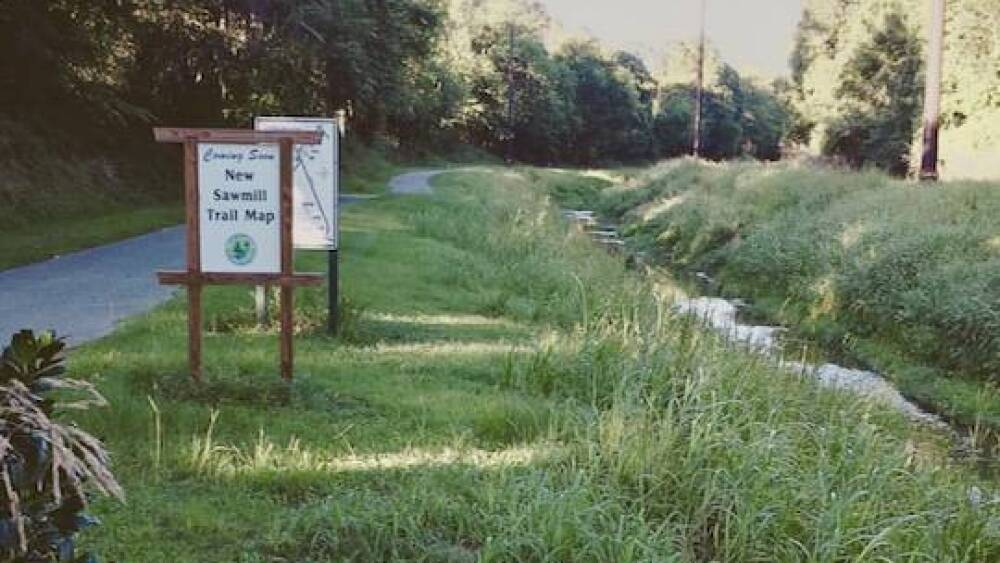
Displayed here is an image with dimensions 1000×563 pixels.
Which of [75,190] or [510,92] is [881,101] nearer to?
[75,190]

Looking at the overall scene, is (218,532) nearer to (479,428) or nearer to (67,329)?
(479,428)

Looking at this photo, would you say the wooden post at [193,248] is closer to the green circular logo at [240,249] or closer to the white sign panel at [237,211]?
the white sign panel at [237,211]

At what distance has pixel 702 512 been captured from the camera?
520 centimetres

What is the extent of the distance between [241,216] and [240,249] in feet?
0.76

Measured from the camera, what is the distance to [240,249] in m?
6.99

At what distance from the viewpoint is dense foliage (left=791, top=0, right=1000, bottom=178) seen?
28.0 meters

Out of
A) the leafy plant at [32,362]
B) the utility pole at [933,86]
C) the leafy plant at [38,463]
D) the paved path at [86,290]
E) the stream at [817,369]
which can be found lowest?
the stream at [817,369]

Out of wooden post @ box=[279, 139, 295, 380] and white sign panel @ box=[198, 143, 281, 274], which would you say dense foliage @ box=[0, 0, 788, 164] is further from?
wooden post @ box=[279, 139, 295, 380]

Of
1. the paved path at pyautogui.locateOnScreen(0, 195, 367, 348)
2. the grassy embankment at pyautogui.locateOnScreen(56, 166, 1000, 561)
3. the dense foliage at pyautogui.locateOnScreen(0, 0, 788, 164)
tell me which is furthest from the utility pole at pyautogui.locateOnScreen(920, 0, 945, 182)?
the paved path at pyautogui.locateOnScreen(0, 195, 367, 348)

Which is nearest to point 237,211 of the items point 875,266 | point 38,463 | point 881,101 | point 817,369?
point 38,463

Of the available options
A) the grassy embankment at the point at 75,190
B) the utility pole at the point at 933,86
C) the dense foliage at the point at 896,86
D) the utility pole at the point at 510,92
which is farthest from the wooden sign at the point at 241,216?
the utility pole at the point at 510,92

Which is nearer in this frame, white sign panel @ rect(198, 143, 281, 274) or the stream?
white sign panel @ rect(198, 143, 281, 274)

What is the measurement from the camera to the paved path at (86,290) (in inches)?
361

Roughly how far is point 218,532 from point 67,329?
5.03 m
